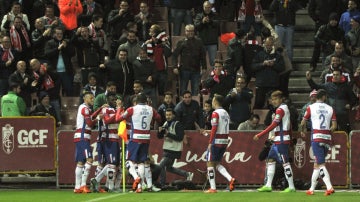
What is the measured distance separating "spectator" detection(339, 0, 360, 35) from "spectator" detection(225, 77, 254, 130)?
13.9 ft

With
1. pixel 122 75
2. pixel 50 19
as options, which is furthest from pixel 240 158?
pixel 50 19

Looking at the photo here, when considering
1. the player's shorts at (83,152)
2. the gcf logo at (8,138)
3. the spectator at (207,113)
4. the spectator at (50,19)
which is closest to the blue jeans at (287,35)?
the spectator at (207,113)

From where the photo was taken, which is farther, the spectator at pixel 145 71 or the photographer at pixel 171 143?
the spectator at pixel 145 71

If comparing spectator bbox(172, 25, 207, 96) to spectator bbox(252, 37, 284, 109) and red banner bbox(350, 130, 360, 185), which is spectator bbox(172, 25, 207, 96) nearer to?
spectator bbox(252, 37, 284, 109)

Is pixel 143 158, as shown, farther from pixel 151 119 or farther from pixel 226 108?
pixel 226 108

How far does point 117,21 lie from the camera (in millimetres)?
29188

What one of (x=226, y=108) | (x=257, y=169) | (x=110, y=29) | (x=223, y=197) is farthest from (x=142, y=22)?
(x=223, y=197)

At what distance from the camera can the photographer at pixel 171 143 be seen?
82.5 feet

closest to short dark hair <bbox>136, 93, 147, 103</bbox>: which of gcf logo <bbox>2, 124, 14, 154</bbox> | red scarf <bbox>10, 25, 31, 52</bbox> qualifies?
gcf logo <bbox>2, 124, 14, 154</bbox>

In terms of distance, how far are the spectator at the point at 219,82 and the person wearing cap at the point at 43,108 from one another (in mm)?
3857

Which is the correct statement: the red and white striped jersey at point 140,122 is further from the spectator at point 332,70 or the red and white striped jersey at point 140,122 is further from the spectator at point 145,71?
the spectator at point 332,70

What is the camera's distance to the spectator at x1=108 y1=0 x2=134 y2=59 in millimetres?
28859

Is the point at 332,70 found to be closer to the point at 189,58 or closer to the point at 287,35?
the point at 287,35

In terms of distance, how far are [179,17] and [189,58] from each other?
2.12m
